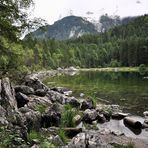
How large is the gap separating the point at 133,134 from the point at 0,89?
11716 mm

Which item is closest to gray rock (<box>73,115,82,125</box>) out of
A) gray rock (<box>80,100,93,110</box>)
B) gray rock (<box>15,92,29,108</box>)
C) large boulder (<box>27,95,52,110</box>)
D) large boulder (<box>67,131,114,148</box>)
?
large boulder (<box>27,95,52,110</box>)

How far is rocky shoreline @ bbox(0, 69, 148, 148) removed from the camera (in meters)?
17.6

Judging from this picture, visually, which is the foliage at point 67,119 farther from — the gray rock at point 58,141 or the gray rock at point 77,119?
the gray rock at point 58,141

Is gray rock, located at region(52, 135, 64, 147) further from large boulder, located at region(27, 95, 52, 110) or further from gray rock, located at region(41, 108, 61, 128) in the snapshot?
large boulder, located at region(27, 95, 52, 110)

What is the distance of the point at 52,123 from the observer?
1101 inches

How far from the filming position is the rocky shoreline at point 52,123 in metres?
17.6

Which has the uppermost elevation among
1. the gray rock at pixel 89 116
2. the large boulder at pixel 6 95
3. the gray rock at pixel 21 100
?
the large boulder at pixel 6 95

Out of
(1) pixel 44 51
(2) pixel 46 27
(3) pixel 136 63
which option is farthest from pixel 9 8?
(1) pixel 44 51

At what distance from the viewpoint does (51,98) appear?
130 ft

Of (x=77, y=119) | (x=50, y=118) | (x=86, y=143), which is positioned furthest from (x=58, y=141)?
(x=77, y=119)

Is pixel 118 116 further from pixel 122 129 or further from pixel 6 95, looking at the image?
pixel 6 95

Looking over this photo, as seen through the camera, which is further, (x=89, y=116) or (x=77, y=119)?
(x=89, y=116)

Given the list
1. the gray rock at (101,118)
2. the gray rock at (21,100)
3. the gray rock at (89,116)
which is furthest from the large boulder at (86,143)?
the gray rock at (101,118)

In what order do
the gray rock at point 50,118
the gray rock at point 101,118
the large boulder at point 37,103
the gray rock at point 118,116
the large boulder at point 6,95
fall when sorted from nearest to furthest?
the large boulder at point 6,95
the gray rock at point 50,118
the large boulder at point 37,103
the gray rock at point 101,118
the gray rock at point 118,116
